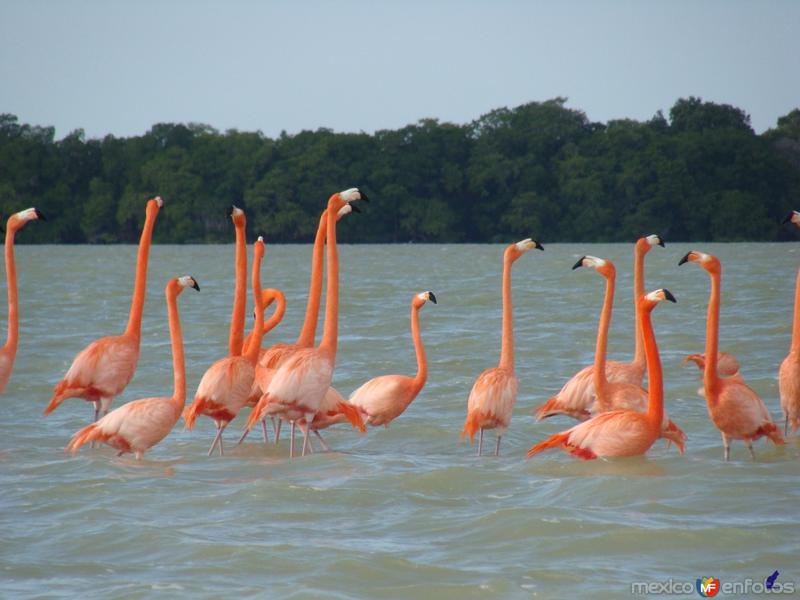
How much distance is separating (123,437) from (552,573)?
10.6 ft

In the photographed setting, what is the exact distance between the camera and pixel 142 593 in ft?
17.9

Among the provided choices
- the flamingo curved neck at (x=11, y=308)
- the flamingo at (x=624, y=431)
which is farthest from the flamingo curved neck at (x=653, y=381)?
the flamingo curved neck at (x=11, y=308)

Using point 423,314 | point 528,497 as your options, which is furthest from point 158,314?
point 528,497

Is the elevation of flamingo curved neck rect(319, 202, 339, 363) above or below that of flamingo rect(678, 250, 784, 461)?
above

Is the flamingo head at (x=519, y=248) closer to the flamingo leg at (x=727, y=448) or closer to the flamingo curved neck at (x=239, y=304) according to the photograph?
the flamingo leg at (x=727, y=448)

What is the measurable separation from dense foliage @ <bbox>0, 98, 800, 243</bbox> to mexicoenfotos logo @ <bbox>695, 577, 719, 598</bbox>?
2449 inches

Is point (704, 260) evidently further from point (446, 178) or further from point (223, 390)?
point (446, 178)

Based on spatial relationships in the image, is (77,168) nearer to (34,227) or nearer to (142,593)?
(34,227)

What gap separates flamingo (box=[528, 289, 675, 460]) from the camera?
7.55 metres

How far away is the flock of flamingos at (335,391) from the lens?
7.82m

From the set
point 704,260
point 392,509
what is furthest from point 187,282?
point 704,260

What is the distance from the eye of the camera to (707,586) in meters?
5.55

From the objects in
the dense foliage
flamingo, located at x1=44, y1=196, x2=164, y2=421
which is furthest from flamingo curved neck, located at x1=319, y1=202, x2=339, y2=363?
the dense foliage

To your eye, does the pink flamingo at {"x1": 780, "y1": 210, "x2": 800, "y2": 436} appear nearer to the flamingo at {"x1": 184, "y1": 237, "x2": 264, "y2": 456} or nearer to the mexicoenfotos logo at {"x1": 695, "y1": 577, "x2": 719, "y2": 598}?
the mexicoenfotos logo at {"x1": 695, "y1": 577, "x2": 719, "y2": 598}
